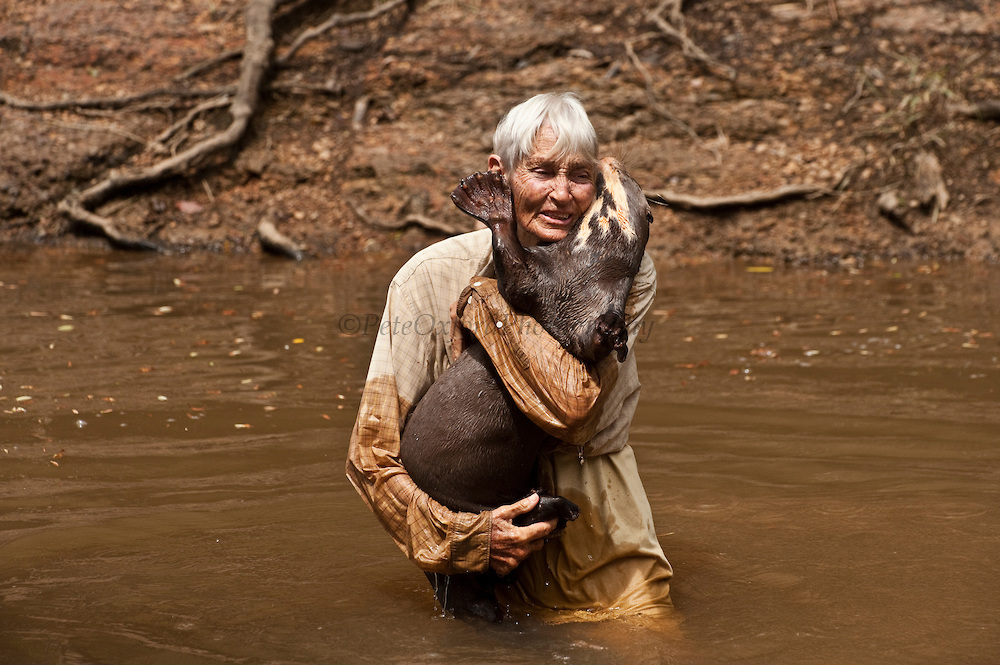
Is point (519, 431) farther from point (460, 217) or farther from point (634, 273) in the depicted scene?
point (460, 217)

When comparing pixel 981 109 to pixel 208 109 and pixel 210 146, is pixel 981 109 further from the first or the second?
pixel 208 109

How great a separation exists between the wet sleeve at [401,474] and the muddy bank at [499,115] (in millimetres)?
7606

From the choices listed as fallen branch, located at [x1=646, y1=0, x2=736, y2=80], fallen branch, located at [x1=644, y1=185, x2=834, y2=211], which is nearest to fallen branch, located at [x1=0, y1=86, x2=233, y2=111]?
fallen branch, located at [x1=646, y1=0, x2=736, y2=80]

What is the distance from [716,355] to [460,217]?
15.0ft

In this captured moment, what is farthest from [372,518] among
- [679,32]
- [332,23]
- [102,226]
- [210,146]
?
[332,23]

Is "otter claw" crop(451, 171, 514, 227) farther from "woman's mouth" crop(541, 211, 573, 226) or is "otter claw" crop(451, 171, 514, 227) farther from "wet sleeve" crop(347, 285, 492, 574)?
"wet sleeve" crop(347, 285, 492, 574)

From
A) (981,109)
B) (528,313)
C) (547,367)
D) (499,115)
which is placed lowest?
(547,367)

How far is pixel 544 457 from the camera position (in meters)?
3.20

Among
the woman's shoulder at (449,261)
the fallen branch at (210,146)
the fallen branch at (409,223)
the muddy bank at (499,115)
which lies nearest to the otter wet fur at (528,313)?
the woman's shoulder at (449,261)

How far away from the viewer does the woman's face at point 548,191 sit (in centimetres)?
296

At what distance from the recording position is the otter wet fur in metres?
2.85

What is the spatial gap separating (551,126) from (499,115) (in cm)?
920

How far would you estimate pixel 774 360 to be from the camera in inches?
267

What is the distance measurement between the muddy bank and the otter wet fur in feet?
25.3
